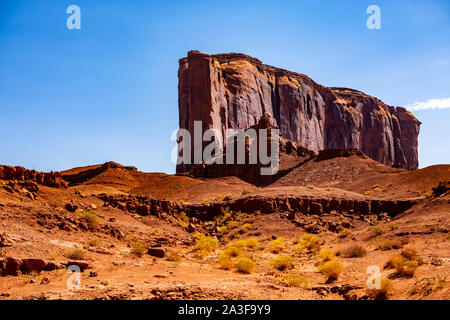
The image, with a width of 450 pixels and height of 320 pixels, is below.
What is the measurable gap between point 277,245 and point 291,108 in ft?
277

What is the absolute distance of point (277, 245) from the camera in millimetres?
20531

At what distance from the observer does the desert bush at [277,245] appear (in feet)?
64.6

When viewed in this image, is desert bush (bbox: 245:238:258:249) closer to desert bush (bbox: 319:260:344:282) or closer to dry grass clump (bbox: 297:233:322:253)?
dry grass clump (bbox: 297:233:322:253)

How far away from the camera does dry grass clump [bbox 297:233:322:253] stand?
19.8 metres

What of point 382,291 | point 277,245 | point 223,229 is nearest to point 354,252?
point 277,245

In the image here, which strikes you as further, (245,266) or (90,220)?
(90,220)

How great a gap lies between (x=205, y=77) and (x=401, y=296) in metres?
76.0

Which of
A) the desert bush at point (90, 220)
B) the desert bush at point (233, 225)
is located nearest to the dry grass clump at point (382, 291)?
the desert bush at point (90, 220)

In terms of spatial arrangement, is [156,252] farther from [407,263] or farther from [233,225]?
[233,225]

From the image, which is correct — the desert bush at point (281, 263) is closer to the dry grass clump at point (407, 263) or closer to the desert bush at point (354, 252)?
the desert bush at point (354, 252)

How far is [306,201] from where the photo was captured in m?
28.5

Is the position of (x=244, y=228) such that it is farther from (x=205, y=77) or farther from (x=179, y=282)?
(x=205, y=77)
